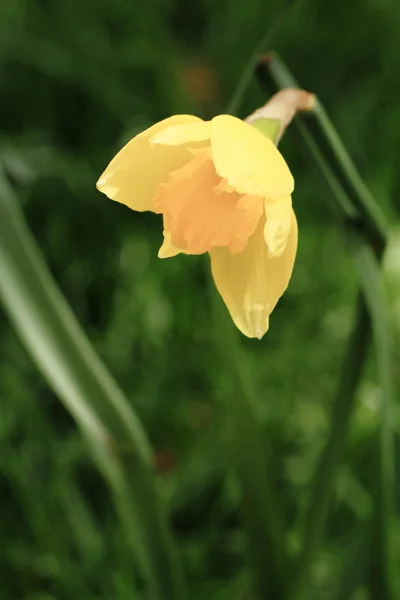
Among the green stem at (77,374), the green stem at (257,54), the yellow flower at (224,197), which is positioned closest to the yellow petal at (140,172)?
the yellow flower at (224,197)

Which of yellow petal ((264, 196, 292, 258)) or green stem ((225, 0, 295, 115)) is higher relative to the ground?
green stem ((225, 0, 295, 115))

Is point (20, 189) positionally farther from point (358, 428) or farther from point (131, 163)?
point (131, 163)

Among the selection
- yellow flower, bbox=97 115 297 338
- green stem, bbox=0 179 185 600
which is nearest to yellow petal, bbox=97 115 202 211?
yellow flower, bbox=97 115 297 338

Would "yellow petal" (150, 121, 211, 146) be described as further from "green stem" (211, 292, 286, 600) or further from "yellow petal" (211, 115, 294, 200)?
"green stem" (211, 292, 286, 600)

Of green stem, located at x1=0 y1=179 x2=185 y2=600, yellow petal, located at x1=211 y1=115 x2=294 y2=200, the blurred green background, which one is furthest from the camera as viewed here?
the blurred green background

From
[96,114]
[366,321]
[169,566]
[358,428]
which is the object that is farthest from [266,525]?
[96,114]

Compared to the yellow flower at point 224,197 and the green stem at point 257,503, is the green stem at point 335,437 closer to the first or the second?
the green stem at point 257,503

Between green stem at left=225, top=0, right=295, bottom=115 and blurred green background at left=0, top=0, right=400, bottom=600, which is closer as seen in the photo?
green stem at left=225, top=0, right=295, bottom=115
